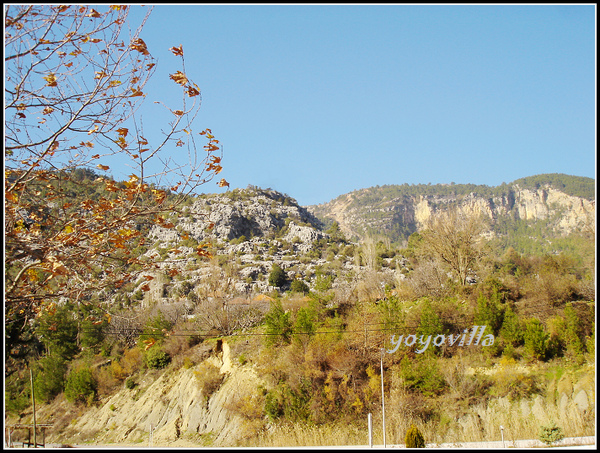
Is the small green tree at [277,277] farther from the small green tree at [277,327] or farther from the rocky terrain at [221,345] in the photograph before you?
the small green tree at [277,327]

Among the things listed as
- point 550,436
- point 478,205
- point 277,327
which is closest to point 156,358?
point 277,327

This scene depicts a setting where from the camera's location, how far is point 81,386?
24.4 meters

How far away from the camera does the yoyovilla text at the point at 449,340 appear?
1884 centimetres

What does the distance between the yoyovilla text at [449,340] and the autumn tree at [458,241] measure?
3937mm

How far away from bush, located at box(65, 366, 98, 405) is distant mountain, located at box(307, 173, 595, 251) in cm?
5697

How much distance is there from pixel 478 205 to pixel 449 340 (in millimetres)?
71905

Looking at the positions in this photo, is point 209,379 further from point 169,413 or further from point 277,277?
point 277,277

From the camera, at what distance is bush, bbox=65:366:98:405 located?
24391mm

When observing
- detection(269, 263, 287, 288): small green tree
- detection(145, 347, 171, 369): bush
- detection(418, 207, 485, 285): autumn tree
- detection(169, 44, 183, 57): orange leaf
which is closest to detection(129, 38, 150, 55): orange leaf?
detection(169, 44, 183, 57): orange leaf

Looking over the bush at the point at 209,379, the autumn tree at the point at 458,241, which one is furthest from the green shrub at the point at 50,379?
the autumn tree at the point at 458,241

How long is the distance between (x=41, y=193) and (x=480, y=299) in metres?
18.8

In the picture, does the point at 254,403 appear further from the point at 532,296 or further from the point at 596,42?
the point at 596,42

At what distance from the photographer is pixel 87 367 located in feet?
83.8

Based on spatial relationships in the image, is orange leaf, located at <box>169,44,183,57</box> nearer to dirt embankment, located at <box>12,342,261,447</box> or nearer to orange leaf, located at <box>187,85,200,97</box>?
orange leaf, located at <box>187,85,200,97</box>
